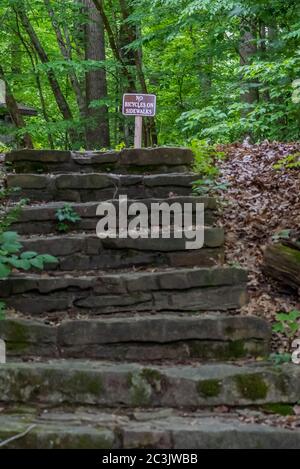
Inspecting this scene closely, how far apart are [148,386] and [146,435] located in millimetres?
395

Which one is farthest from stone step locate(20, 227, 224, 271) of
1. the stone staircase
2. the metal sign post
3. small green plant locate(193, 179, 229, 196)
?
the metal sign post

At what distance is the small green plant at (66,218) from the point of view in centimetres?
466

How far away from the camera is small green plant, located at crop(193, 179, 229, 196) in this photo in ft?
16.7

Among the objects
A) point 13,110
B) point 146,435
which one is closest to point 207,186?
point 146,435

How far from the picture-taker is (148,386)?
10.4ft

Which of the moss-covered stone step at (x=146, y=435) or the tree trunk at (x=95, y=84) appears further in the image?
the tree trunk at (x=95, y=84)

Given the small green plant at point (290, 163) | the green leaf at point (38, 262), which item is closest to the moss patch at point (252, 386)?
the green leaf at point (38, 262)

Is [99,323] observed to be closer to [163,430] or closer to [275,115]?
[163,430]

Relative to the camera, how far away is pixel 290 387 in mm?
3119

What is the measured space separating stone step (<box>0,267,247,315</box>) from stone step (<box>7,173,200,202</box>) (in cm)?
142

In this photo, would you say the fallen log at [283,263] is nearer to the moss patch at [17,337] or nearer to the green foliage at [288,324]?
the green foliage at [288,324]

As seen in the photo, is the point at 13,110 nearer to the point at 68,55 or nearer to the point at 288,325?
the point at 68,55

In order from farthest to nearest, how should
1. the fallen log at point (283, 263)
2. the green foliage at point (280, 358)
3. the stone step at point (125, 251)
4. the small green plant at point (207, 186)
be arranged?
the small green plant at point (207, 186)
the stone step at point (125, 251)
the fallen log at point (283, 263)
the green foliage at point (280, 358)

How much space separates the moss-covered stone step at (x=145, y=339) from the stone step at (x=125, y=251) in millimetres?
758
